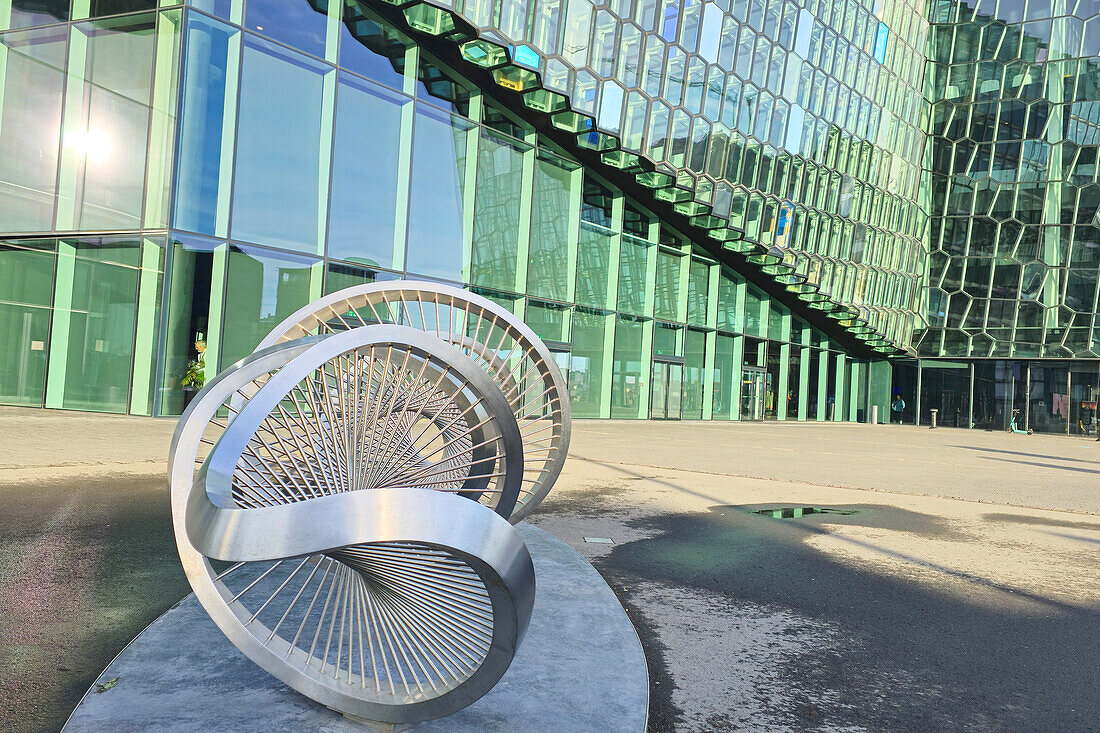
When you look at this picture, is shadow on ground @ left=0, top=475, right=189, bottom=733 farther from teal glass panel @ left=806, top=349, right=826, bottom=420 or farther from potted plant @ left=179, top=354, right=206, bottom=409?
teal glass panel @ left=806, top=349, right=826, bottom=420

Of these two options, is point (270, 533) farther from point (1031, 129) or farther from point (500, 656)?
point (1031, 129)

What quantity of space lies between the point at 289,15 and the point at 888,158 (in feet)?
90.1

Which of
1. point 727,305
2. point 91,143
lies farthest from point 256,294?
point 727,305

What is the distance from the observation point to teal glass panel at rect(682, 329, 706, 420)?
97.3 ft

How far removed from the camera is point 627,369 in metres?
26.9

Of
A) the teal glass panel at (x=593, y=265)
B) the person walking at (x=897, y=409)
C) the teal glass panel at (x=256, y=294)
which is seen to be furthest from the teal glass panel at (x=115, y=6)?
the person walking at (x=897, y=409)

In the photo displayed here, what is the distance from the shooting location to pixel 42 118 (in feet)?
55.6

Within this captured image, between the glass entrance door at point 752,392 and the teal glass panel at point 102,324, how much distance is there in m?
23.3

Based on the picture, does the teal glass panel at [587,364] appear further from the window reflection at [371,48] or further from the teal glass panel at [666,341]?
the window reflection at [371,48]

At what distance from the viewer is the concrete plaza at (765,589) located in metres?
3.26

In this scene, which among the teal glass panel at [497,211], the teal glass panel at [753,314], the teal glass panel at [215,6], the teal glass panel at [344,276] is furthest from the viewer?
the teal glass panel at [753,314]

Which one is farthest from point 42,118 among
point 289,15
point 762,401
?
point 762,401

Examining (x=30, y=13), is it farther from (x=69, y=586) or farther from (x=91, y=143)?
(x=69, y=586)

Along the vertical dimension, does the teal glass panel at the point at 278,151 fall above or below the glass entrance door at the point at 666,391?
above
